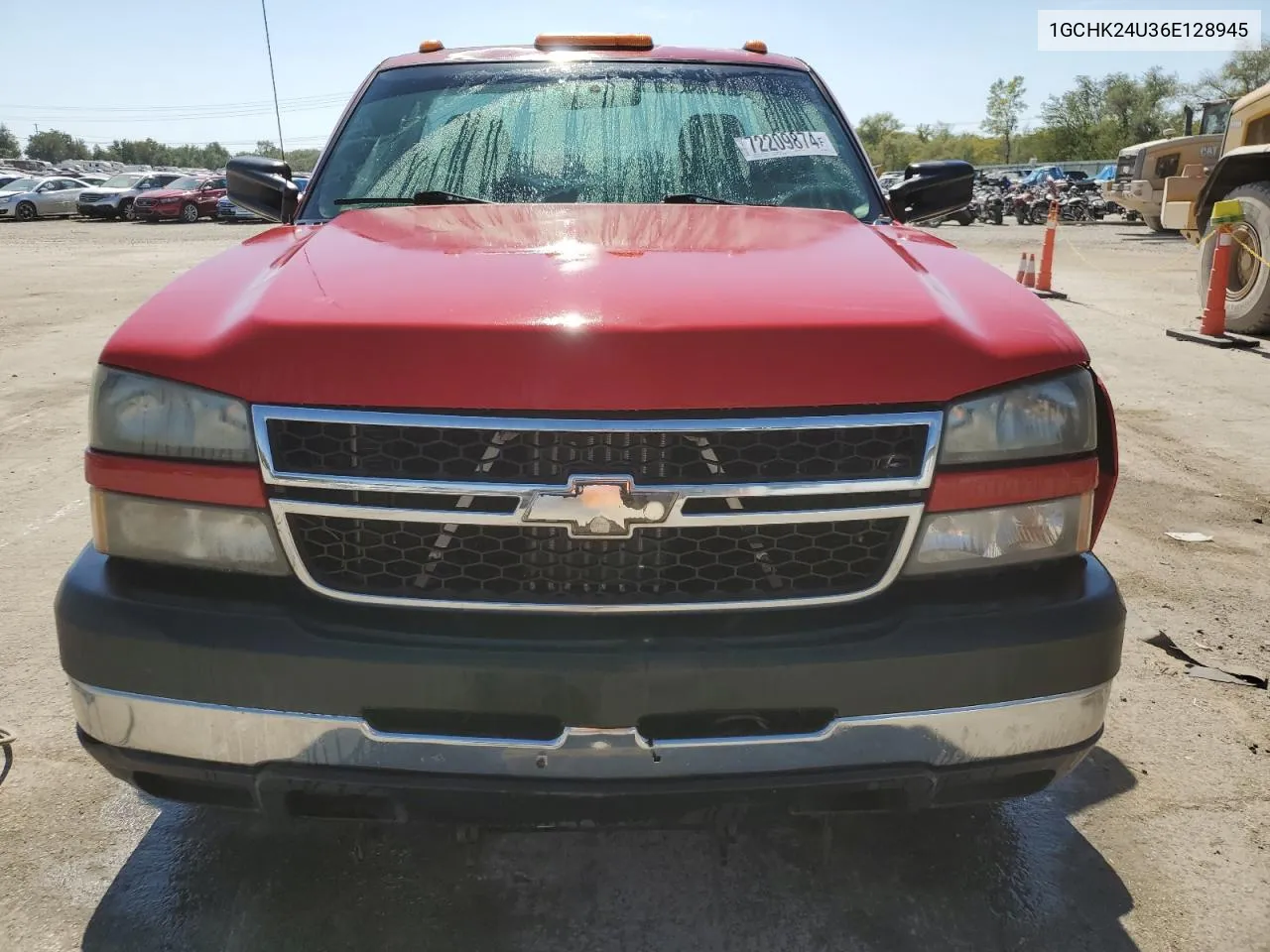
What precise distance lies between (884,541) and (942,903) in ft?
2.87

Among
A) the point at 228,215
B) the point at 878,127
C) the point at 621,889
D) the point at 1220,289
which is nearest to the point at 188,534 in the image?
the point at 621,889

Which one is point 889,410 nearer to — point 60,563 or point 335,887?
point 335,887

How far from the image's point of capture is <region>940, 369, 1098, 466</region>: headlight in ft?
5.89

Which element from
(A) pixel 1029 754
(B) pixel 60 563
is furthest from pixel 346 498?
(B) pixel 60 563

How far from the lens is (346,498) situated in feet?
5.71

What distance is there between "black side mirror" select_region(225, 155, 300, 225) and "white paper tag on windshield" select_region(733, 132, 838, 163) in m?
1.43

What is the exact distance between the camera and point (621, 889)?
222cm

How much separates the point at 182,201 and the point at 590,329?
3548 cm

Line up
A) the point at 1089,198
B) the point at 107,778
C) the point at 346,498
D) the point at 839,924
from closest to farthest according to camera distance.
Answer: the point at 346,498 → the point at 839,924 → the point at 107,778 → the point at 1089,198

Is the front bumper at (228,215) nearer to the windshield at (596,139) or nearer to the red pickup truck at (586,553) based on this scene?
the windshield at (596,139)

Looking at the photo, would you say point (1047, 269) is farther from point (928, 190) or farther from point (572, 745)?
point (572, 745)

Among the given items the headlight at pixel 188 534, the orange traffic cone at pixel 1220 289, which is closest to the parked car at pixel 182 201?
the orange traffic cone at pixel 1220 289

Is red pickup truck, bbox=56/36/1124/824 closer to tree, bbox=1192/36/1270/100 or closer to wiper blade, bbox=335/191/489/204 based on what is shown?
wiper blade, bbox=335/191/489/204

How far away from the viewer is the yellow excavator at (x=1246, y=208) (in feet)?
29.2
